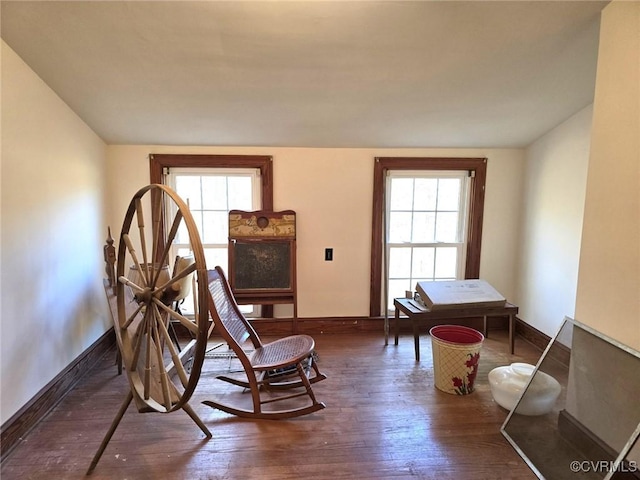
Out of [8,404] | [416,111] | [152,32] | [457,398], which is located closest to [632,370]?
[457,398]

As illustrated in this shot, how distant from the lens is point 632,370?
1.51 meters

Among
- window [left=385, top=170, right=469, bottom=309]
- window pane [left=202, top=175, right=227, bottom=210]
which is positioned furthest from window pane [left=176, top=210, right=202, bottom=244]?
window [left=385, top=170, right=469, bottom=309]

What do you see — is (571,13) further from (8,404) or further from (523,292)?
(8,404)

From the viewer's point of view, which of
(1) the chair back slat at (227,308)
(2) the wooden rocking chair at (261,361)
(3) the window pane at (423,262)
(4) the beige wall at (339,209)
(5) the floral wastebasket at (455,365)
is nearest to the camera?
(2) the wooden rocking chair at (261,361)

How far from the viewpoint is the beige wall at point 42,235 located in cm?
186

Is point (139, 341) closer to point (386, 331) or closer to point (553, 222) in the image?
point (386, 331)

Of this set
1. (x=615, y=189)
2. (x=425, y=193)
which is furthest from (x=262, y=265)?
(x=615, y=189)

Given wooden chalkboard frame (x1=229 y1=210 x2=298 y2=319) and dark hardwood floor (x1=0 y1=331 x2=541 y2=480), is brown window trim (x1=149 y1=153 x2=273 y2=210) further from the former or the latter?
dark hardwood floor (x1=0 y1=331 x2=541 y2=480)

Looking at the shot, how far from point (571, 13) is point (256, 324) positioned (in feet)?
10.5

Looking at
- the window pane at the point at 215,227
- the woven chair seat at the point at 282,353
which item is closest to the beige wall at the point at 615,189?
the woven chair seat at the point at 282,353

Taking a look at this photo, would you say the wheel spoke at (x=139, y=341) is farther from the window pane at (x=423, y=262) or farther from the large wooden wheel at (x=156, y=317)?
the window pane at (x=423, y=262)

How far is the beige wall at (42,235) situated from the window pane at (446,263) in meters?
3.21

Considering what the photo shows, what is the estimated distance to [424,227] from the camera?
3541 millimetres

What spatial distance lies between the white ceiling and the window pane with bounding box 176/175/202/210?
42cm
